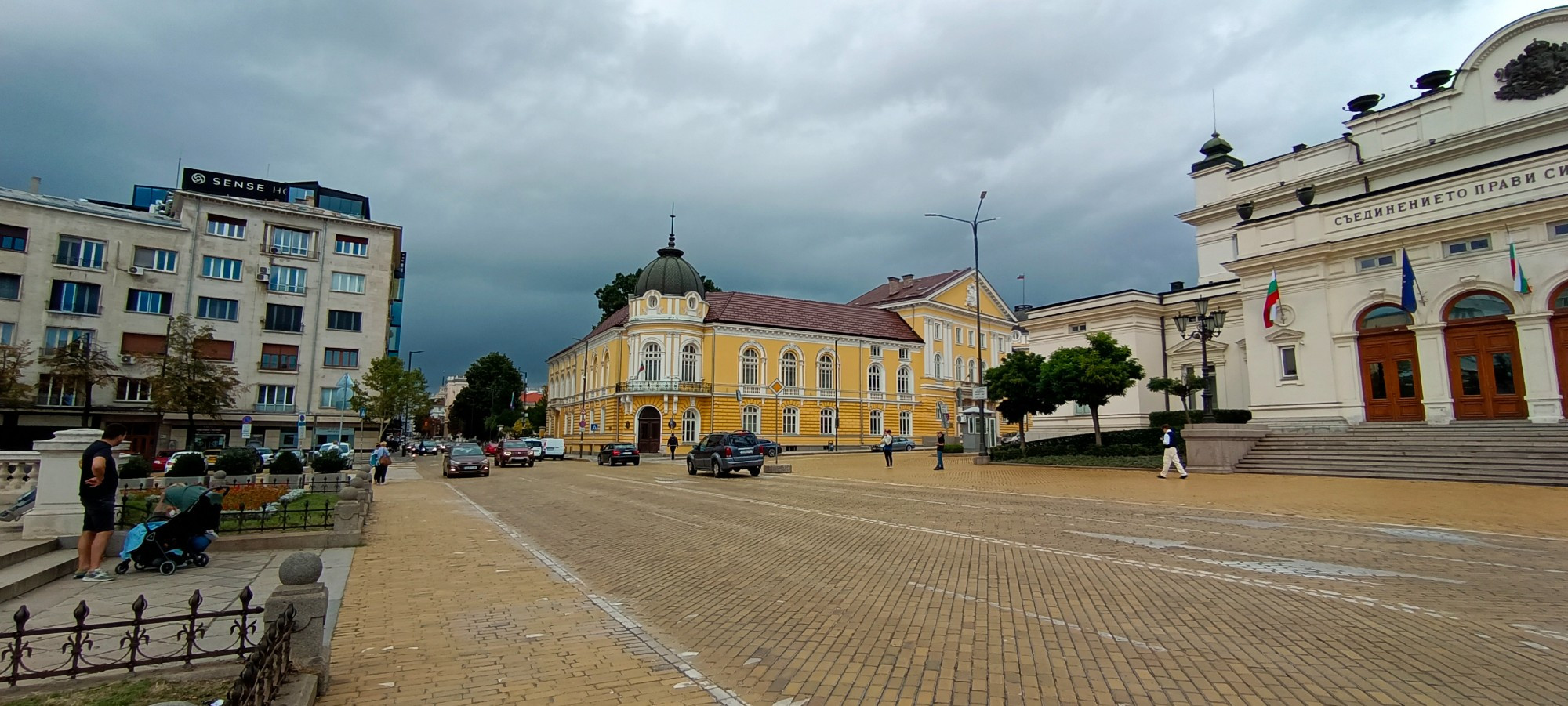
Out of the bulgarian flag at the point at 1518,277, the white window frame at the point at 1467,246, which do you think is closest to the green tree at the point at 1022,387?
the white window frame at the point at 1467,246

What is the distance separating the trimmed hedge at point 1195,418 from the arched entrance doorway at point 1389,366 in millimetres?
4293

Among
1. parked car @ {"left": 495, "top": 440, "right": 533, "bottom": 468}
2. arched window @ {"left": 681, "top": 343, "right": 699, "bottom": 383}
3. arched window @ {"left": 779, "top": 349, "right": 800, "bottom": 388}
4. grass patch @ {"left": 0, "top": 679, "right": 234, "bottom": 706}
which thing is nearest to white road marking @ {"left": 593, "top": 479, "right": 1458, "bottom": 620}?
grass patch @ {"left": 0, "top": 679, "right": 234, "bottom": 706}

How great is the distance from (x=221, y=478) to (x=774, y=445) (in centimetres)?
3390

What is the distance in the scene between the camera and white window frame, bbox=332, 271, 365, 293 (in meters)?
48.0

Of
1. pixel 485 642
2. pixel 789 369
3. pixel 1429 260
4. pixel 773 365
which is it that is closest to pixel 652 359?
pixel 773 365

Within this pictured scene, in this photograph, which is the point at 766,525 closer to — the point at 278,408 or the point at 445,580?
the point at 445,580

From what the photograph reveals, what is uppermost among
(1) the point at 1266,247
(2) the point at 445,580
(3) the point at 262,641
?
(1) the point at 1266,247

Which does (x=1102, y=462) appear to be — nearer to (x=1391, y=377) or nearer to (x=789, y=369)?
(x=1391, y=377)

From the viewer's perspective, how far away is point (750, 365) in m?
56.5

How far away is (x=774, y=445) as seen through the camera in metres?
47.2

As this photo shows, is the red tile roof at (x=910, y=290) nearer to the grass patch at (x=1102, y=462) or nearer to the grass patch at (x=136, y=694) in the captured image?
the grass patch at (x=1102, y=462)

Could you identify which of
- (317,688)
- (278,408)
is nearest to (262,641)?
(317,688)

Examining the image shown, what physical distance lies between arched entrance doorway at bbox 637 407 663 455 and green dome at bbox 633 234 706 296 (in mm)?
9007

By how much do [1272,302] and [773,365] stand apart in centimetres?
3607
